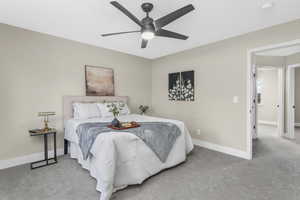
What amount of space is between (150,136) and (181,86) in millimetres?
2260

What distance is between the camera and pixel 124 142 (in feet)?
6.69

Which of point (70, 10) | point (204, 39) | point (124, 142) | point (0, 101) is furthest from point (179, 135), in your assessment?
point (0, 101)

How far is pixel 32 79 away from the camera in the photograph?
2.93 meters

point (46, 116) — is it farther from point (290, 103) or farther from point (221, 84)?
point (290, 103)

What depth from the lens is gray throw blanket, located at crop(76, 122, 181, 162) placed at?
2184 millimetres

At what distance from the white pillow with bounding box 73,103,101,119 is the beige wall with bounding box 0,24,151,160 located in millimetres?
347

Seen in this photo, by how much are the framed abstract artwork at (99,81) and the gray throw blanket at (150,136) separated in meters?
1.34

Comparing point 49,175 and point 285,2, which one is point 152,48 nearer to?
point 285,2

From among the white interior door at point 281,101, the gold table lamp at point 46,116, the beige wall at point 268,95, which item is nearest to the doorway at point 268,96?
the beige wall at point 268,95

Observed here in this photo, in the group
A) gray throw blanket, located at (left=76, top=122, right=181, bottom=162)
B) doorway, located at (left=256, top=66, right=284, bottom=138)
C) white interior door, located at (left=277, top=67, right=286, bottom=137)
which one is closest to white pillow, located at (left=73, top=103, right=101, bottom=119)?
gray throw blanket, located at (left=76, top=122, right=181, bottom=162)

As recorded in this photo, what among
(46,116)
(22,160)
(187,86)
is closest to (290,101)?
(187,86)

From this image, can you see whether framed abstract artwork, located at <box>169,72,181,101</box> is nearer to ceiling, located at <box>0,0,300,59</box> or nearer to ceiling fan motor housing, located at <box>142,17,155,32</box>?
ceiling, located at <box>0,0,300,59</box>

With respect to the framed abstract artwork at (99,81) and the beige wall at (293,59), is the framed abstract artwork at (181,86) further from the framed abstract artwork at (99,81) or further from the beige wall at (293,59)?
the beige wall at (293,59)

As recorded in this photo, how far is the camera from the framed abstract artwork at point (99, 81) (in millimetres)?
3643
